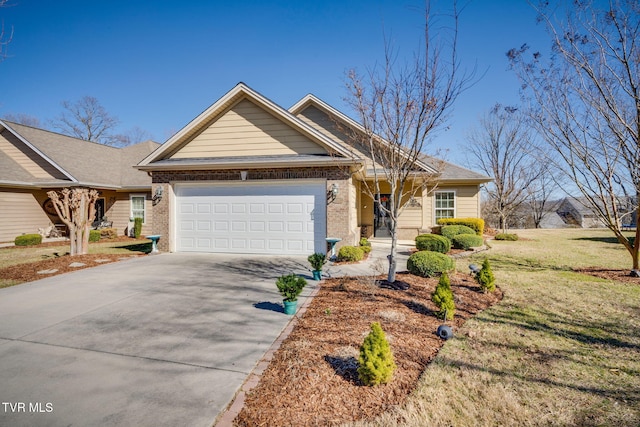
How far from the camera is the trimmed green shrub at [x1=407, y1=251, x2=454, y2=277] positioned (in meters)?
7.23

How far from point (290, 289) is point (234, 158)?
7.69m

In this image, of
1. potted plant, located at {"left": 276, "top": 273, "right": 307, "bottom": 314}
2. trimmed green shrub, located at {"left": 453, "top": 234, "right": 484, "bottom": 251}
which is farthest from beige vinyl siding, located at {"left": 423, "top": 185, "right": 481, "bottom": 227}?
potted plant, located at {"left": 276, "top": 273, "right": 307, "bottom": 314}

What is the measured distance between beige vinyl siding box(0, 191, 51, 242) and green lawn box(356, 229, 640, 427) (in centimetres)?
2064

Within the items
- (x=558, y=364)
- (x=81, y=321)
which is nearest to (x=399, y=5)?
(x=558, y=364)

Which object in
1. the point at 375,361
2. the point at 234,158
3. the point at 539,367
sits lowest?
the point at 539,367

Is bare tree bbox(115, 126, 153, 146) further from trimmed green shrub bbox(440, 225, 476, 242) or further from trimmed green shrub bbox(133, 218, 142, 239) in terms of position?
trimmed green shrub bbox(440, 225, 476, 242)

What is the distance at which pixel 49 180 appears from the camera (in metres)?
15.9

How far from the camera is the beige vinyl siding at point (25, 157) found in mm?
16109

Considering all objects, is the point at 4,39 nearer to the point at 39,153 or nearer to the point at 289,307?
the point at 289,307

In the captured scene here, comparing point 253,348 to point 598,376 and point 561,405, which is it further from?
point 598,376

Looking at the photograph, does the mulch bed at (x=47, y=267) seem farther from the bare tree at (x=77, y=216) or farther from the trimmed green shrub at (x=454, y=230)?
the trimmed green shrub at (x=454, y=230)

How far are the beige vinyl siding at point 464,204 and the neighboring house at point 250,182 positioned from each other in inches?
205

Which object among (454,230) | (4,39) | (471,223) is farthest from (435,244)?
(4,39)

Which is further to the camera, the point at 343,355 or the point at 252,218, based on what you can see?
the point at 252,218
